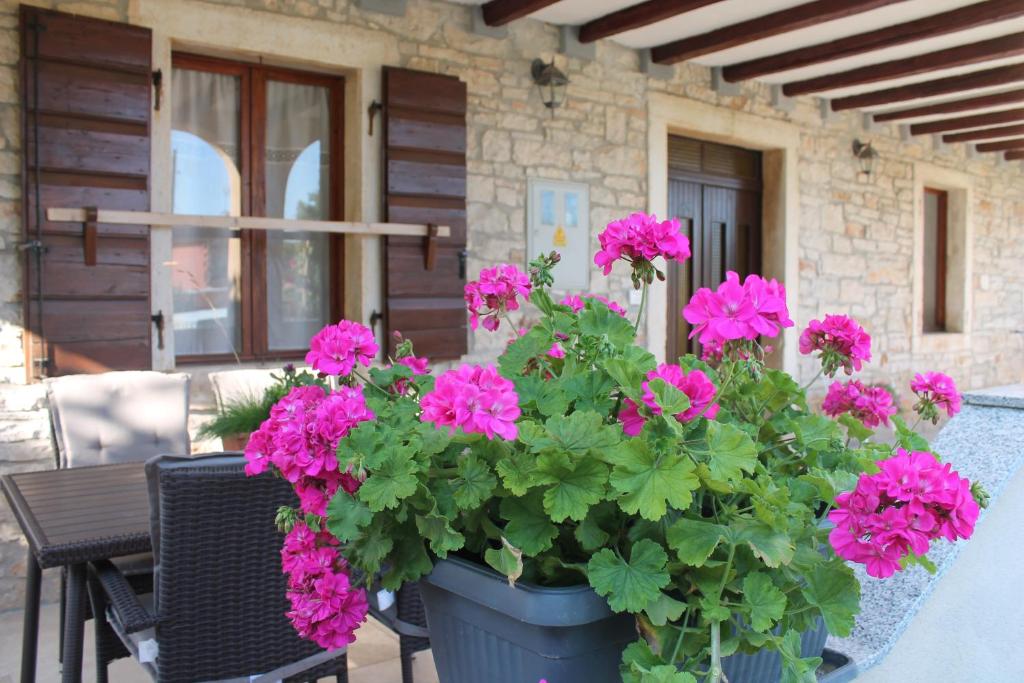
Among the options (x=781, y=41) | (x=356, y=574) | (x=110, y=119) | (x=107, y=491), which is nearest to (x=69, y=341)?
(x=110, y=119)

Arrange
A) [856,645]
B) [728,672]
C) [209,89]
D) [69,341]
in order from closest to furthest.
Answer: [728,672]
[856,645]
[69,341]
[209,89]

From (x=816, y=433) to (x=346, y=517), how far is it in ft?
1.59

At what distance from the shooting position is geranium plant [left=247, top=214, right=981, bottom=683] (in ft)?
2.31

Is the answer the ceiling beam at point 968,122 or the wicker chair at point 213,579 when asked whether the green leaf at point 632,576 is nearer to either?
the wicker chair at point 213,579

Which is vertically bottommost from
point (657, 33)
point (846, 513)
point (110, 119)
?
point (846, 513)

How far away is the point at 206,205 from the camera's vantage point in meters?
4.08

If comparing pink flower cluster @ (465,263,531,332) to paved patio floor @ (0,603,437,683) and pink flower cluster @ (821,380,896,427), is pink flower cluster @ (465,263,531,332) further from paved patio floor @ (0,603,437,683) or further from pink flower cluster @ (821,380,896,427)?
paved patio floor @ (0,603,437,683)

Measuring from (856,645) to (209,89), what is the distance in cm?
379

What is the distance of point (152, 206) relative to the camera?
375cm

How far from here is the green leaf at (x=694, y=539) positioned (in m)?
0.70

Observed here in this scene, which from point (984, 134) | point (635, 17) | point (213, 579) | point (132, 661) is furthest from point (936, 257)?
point (213, 579)

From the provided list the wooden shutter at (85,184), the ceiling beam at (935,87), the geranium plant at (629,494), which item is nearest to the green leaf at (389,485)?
the geranium plant at (629,494)

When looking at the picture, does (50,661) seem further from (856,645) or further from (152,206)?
(856,645)

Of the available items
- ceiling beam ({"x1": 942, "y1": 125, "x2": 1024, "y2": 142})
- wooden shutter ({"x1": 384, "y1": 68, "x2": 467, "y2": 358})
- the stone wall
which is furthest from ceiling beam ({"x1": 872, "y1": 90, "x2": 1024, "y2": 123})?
wooden shutter ({"x1": 384, "y1": 68, "x2": 467, "y2": 358})
